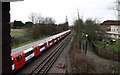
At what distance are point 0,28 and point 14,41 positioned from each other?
20384 mm

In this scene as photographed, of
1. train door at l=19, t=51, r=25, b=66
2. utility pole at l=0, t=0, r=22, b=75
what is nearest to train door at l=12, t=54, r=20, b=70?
train door at l=19, t=51, r=25, b=66

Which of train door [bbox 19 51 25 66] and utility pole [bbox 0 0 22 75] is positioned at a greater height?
utility pole [bbox 0 0 22 75]

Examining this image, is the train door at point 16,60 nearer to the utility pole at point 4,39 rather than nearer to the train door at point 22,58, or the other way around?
the train door at point 22,58

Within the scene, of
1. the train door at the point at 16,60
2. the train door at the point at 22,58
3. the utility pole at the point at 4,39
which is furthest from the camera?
the train door at the point at 22,58

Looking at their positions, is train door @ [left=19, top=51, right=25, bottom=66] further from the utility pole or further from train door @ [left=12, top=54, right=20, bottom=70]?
the utility pole

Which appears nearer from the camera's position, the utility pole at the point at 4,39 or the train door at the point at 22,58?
the utility pole at the point at 4,39

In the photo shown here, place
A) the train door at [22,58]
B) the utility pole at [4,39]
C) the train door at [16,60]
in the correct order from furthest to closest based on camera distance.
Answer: the train door at [22,58] → the train door at [16,60] → the utility pole at [4,39]

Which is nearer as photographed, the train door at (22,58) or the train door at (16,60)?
the train door at (16,60)

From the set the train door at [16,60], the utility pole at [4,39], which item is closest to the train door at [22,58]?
the train door at [16,60]

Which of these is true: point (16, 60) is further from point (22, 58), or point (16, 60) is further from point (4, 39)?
point (4, 39)

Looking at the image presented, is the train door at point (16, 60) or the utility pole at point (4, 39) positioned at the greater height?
the utility pole at point (4, 39)

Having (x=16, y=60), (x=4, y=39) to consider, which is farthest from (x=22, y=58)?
(x=4, y=39)

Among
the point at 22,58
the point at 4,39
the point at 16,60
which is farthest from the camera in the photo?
the point at 22,58

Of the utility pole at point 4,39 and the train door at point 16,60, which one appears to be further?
the train door at point 16,60
